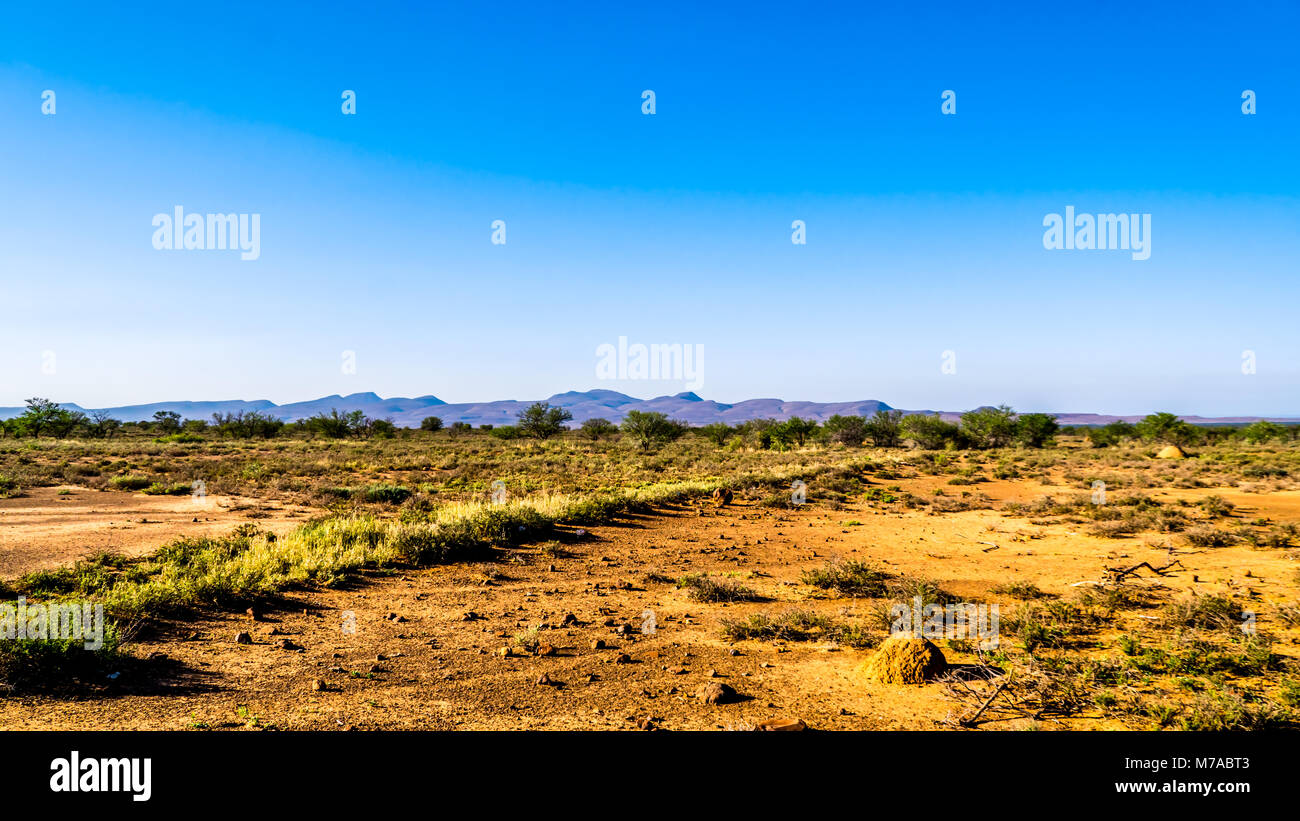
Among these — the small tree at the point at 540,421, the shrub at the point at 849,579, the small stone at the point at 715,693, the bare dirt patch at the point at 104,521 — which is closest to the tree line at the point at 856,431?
the small tree at the point at 540,421

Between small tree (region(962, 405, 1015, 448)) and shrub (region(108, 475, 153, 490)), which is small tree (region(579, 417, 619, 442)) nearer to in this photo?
small tree (region(962, 405, 1015, 448))

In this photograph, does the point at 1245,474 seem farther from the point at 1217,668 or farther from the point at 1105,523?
the point at 1217,668

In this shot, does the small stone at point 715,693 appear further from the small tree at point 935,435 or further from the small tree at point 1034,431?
the small tree at point 1034,431

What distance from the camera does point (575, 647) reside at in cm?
683

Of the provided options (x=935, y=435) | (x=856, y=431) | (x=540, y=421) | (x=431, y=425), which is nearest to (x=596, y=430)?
(x=540, y=421)

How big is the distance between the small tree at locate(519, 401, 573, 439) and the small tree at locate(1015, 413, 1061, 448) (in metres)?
42.4

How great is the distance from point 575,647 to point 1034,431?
5350 centimetres

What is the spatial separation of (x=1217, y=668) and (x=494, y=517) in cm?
1156

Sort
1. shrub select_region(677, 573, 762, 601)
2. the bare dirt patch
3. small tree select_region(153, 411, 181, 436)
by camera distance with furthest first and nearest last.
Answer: small tree select_region(153, 411, 181, 436)
the bare dirt patch
shrub select_region(677, 573, 762, 601)

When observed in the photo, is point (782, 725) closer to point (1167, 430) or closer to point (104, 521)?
point (104, 521)

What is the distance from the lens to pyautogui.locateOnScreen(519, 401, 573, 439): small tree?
62.6 m

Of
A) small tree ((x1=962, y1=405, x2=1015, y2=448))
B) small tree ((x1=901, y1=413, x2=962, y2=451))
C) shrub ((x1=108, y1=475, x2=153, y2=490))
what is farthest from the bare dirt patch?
small tree ((x1=962, y1=405, x2=1015, y2=448))

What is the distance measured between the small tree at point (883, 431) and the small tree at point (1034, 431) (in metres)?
9.44
